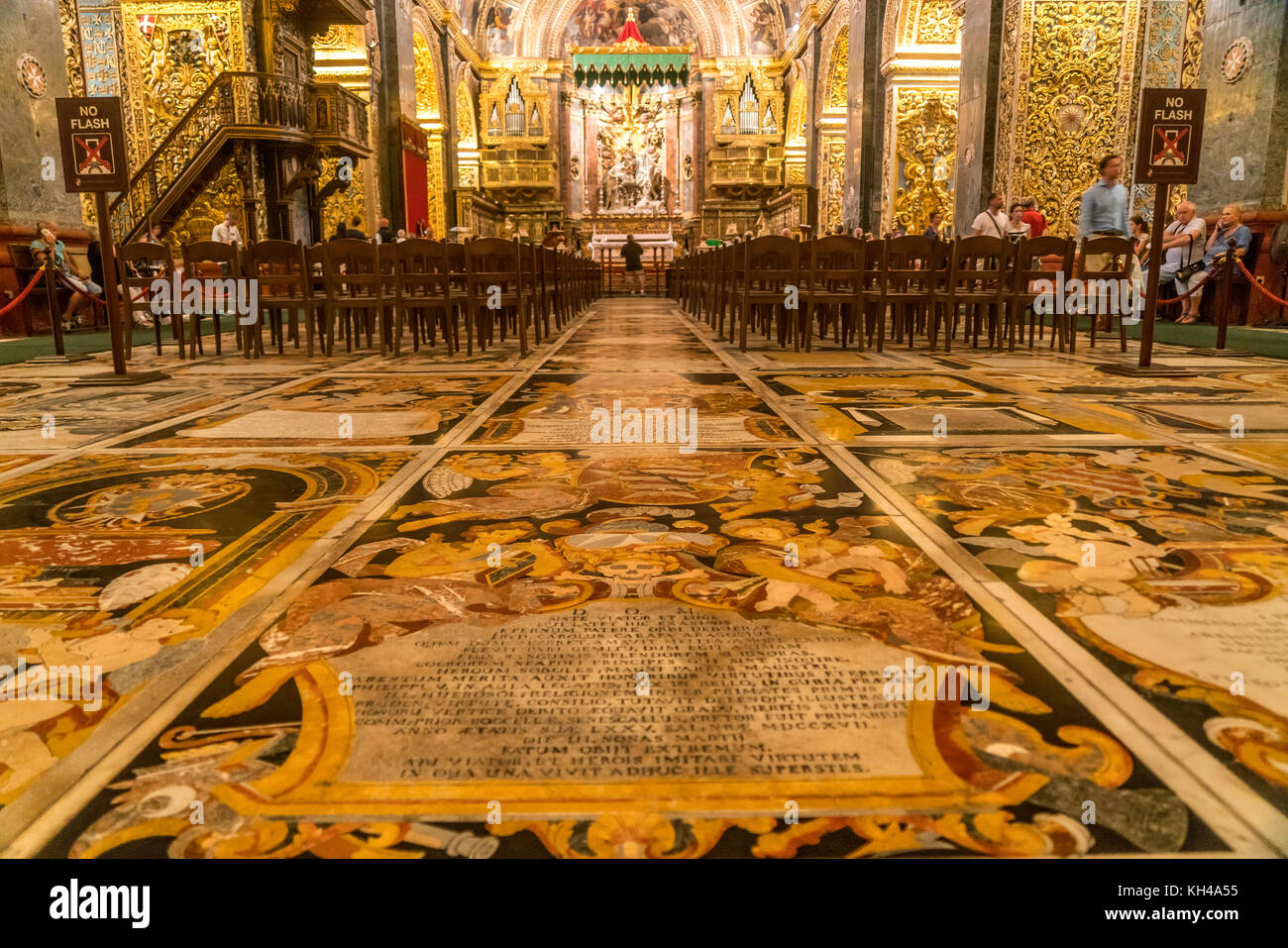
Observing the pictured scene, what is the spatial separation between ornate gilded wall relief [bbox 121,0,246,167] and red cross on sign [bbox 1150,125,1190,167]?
40.3 feet

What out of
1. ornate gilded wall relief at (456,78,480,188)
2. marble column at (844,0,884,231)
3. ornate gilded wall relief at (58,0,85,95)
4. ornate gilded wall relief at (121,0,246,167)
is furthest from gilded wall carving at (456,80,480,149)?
ornate gilded wall relief at (58,0,85,95)

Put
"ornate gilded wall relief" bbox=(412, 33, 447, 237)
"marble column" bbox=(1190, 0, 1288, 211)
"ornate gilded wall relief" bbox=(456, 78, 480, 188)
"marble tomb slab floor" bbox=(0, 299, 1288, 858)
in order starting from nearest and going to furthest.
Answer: "marble tomb slab floor" bbox=(0, 299, 1288, 858) → "marble column" bbox=(1190, 0, 1288, 211) → "ornate gilded wall relief" bbox=(412, 33, 447, 237) → "ornate gilded wall relief" bbox=(456, 78, 480, 188)

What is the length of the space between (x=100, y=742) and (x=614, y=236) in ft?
81.4

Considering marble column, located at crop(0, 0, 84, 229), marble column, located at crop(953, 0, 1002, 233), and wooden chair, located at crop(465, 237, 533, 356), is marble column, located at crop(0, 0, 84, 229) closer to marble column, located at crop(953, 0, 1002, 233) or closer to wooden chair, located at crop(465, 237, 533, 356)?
wooden chair, located at crop(465, 237, 533, 356)

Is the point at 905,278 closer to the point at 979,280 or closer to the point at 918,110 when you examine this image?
the point at 979,280

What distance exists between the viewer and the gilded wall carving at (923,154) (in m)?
14.4

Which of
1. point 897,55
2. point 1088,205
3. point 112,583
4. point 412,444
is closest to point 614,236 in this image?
point 897,55

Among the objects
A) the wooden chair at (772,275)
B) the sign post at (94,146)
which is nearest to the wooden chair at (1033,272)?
the wooden chair at (772,275)

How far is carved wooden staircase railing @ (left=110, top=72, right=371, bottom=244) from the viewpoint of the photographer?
11.7 metres

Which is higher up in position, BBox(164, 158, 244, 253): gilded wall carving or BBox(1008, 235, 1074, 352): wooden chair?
BBox(164, 158, 244, 253): gilded wall carving

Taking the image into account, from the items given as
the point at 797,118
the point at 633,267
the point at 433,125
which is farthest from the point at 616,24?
the point at 433,125

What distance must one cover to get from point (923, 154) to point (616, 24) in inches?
616

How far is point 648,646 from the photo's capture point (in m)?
1.56
